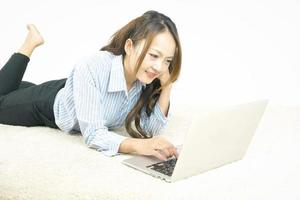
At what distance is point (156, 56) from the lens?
1.63 meters

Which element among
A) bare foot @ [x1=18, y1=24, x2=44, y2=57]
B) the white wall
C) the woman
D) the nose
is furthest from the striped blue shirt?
the white wall

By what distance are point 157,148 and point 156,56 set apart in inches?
13.1

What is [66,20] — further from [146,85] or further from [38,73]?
[146,85]

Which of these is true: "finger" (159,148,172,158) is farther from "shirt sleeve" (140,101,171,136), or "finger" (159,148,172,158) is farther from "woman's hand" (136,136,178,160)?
"shirt sleeve" (140,101,171,136)

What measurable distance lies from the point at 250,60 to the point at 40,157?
5.60ft

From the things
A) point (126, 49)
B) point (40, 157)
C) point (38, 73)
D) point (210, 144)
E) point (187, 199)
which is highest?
point (126, 49)

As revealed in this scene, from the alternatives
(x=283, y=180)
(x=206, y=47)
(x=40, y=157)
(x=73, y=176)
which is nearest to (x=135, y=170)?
(x=73, y=176)

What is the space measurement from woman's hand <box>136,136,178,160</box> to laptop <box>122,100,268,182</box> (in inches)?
0.8

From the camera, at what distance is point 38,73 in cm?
300

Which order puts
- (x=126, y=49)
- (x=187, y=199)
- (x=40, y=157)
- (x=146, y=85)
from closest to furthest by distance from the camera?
(x=187, y=199)
(x=40, y=157)
(x=126, y=49)
(x=146, y=85)

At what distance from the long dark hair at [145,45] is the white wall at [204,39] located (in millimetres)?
997

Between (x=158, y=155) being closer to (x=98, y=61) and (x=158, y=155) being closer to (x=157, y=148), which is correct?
(x=157, y=148)

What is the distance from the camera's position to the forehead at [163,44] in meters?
1.62

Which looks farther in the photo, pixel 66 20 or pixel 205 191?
pixel 66 20
